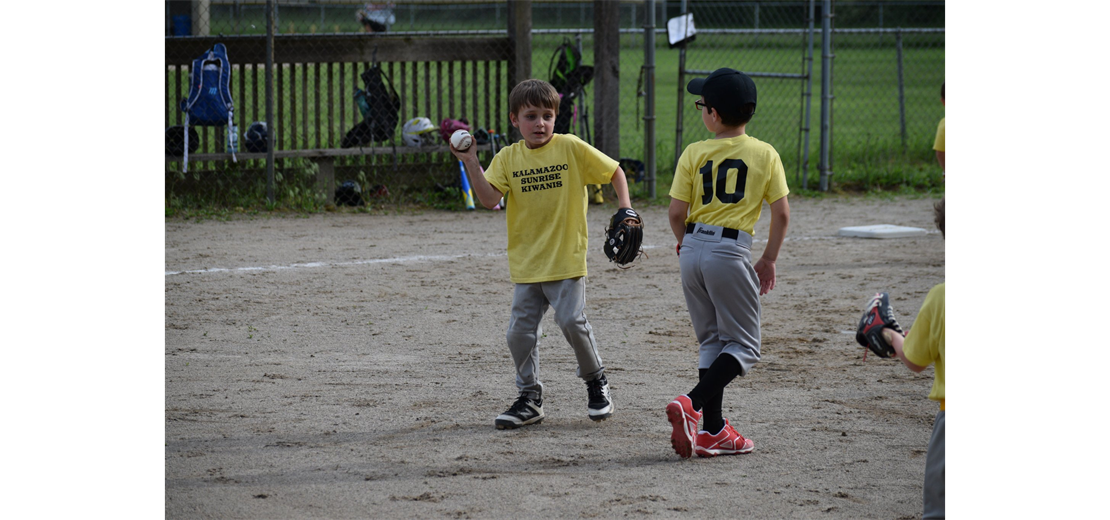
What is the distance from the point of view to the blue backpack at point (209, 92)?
9.88 meters

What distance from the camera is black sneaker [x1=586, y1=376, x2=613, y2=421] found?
4387 millimetres

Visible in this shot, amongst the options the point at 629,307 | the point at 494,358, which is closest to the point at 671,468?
the point at 494,358

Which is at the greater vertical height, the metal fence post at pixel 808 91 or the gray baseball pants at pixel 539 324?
the metal fence post at pixel 808 91

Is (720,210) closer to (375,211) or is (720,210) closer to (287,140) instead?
(375,211)

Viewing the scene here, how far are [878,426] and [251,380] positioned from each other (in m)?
2.98

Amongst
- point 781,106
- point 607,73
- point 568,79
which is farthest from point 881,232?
point 781,106

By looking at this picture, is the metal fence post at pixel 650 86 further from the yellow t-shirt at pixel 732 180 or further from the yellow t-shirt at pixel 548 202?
the yellow t-shirt at pixel 732 180

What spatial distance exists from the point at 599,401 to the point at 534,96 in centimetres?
136

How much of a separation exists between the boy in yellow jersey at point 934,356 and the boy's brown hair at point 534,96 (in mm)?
2000

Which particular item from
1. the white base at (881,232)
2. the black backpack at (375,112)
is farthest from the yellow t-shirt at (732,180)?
the black backpack at (375,112)

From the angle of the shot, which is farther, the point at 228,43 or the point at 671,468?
the point at 228,43

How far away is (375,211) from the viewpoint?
10.6 m
